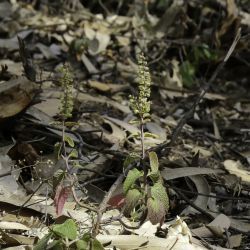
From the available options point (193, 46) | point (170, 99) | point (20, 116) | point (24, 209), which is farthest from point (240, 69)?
point (24, 209)

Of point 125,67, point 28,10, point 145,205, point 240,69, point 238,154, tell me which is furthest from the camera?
point 28,10

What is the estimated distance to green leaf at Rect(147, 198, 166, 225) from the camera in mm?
1780

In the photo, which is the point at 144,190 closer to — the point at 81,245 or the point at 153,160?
the point at 153,160

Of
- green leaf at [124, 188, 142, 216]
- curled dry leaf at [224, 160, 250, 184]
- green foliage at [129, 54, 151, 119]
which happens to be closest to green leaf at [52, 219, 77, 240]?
green leaf at [124, 188, 142, 216]

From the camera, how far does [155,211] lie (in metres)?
1.78

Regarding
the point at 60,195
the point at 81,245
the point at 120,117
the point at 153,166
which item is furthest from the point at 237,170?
the point at 81,245

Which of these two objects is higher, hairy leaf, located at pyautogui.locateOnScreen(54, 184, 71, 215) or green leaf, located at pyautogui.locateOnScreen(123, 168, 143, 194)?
green leaf, located at pyautogui.locateOnScreen(123, 168, 143, 194)

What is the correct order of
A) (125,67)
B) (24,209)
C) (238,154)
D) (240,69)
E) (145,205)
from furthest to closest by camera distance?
(240,69), (125,67), (238,154), (24,209), (145,205)

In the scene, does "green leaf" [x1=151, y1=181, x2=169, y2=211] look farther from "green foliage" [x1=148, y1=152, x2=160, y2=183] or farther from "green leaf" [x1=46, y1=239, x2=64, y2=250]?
"green leaf" [x1=46, y1=239, x2=64, y2=250]

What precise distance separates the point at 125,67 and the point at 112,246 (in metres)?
2.58

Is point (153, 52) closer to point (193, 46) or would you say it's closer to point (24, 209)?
point (193, 46)

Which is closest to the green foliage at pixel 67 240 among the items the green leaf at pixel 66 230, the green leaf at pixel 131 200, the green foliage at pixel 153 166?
the green leaf at pixel 66 230

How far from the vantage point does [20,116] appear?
2.75 metres

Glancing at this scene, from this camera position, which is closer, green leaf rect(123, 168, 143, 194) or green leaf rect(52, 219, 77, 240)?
green leaf rect(52, 219, 77, 240)
